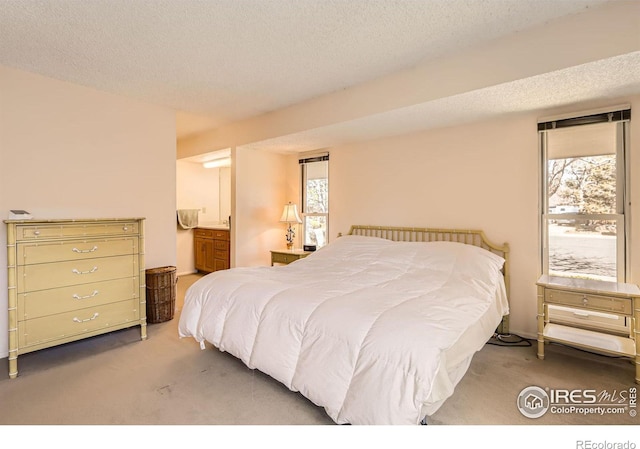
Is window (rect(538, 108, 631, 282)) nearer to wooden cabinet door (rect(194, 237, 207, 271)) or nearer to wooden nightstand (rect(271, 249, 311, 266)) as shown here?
wooden nightstand (rect(271, 249, 311, 266))

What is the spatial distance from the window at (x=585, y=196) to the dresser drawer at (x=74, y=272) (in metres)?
3.94

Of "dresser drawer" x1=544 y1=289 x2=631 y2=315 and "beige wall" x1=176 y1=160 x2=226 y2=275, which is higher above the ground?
"beige wall" x1=176 y1=160 x2=226 y2=275

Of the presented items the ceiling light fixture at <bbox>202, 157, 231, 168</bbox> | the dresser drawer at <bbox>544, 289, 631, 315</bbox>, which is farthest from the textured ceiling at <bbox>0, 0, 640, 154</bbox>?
the ceiling light fixture at <bbox>202, 157, 231, 168</bbox>

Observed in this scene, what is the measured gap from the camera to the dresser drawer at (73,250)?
92.7 inches

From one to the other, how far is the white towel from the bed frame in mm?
3377

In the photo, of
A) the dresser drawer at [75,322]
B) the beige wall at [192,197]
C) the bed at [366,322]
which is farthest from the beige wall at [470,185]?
the beige wall at [192,197]

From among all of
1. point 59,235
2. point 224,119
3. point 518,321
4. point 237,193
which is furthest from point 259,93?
point 518,321

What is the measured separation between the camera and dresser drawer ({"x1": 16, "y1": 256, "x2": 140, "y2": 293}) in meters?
2.36

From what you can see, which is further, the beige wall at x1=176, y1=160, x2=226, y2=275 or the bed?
the beige wall at x1=176, y1=160, x2=226, y2=275

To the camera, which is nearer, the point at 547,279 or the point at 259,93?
the point at 547,279

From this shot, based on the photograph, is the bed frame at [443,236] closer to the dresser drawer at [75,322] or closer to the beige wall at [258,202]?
the beige wall at [258,202]

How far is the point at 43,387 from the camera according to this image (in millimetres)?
2150

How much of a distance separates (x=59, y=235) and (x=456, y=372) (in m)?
3.04
